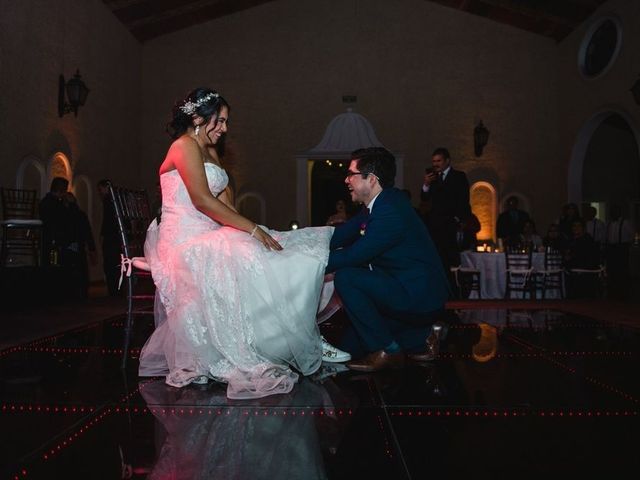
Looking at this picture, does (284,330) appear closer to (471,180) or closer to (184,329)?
(184,329)

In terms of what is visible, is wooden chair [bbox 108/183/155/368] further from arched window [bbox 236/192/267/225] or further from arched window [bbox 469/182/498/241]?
arched window [bbox 469/182/498/241]

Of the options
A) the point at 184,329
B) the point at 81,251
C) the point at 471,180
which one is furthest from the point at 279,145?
the point at 184,329

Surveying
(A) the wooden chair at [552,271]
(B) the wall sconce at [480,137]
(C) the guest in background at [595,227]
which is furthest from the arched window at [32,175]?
(C) the guest in background at [595,227]

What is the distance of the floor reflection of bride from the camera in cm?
172

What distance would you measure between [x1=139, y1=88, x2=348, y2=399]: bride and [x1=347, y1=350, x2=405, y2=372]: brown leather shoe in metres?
0.27

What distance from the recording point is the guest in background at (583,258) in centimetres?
802

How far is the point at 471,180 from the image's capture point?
1098cm

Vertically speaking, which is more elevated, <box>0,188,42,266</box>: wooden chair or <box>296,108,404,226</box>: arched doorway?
<box>296,108,404,226</box>: arched doorway

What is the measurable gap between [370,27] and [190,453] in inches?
414

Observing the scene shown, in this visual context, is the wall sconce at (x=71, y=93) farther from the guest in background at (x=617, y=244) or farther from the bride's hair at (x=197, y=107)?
the guest in background at (x=617, y=244)

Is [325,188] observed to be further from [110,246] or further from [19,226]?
[19,226]

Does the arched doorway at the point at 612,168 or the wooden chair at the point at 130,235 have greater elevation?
the arched doorway at the point at 612,168

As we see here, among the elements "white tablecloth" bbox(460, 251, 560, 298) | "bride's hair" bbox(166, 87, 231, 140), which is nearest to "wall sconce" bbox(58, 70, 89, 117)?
"white tablecloth" bbox(460, 251, 560, 298)

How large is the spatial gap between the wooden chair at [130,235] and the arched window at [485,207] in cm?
829
